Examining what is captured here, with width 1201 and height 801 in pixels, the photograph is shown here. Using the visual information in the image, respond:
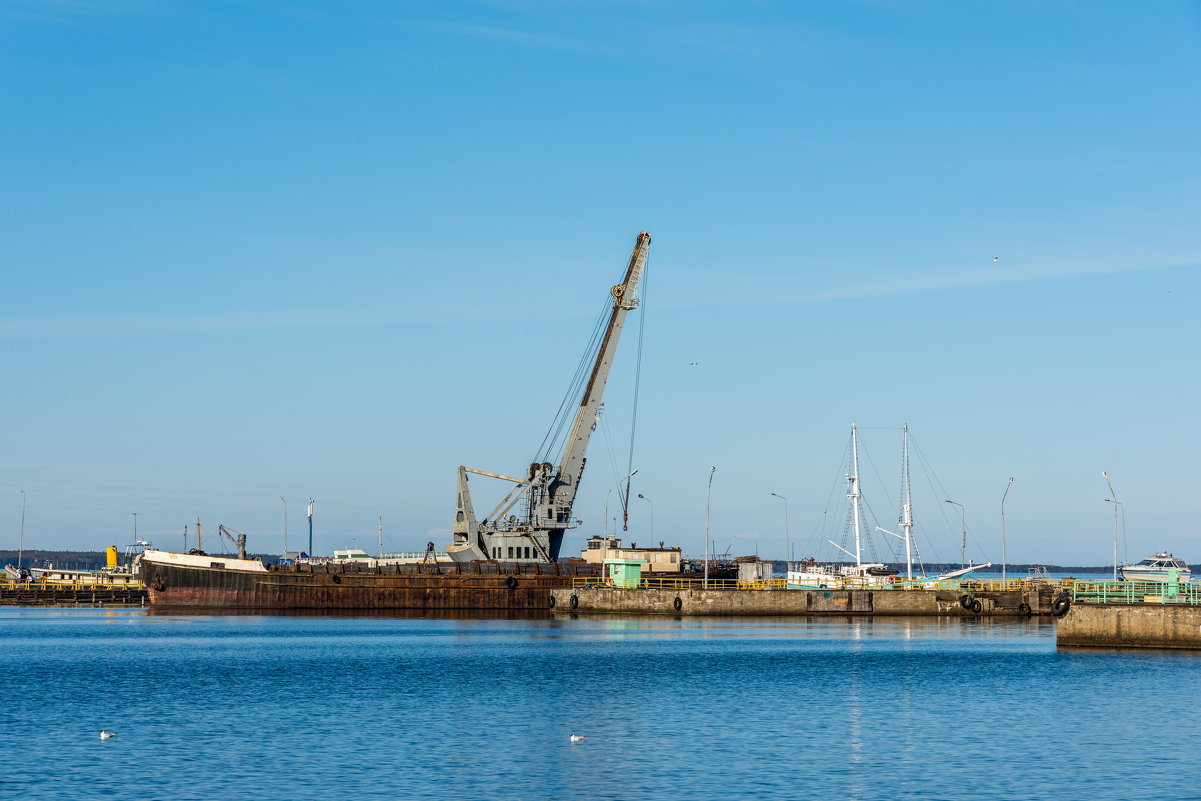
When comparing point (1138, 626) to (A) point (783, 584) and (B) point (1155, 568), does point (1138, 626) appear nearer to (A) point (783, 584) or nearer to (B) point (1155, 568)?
(A) point (783, 584)

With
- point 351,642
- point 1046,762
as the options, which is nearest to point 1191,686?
point 1046,762

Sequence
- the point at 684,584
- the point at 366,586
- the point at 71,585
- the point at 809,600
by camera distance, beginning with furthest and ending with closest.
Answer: the point at 71,585
the point at 366,586
the point at 684,584
the point at 809,600

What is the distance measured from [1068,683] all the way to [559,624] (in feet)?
183

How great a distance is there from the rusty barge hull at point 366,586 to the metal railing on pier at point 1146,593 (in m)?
60.3

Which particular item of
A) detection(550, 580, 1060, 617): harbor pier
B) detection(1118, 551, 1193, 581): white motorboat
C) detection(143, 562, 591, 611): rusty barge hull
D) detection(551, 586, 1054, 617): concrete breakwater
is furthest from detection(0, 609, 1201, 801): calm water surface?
detection(1118, 551, 1193, 581): white motorboat

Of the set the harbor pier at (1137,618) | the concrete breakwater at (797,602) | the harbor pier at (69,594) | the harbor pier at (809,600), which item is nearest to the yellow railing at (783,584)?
the harbor pier at (809,600)

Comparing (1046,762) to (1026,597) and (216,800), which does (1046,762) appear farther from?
(1026,597)

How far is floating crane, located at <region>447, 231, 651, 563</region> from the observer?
132m

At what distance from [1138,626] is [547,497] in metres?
71.0

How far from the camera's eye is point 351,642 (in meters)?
95.4

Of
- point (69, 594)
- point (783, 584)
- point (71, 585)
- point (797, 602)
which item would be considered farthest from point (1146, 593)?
point (71, 585)

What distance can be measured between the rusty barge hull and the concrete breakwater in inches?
381

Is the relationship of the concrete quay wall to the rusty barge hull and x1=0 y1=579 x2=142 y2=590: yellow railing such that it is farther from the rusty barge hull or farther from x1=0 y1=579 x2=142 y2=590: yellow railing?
x1=0 y1=579 x2=142 y2=590: yellow railing

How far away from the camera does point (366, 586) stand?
436ft
